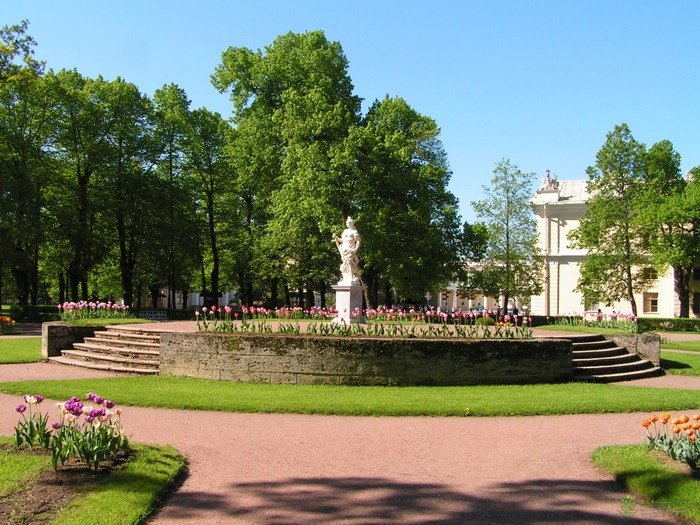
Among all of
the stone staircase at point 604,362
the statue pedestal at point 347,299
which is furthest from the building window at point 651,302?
the statue pedestal at point 347,299

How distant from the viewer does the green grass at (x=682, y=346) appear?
1038 inches

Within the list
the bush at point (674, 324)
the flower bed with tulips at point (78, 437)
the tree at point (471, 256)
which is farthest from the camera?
the bush at point (674, 324)

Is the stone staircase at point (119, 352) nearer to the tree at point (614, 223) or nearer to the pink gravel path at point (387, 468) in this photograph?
the pink gravel path at point (387, 468)

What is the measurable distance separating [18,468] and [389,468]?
372 centimetres

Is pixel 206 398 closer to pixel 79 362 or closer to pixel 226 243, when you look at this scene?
pixel 79 362

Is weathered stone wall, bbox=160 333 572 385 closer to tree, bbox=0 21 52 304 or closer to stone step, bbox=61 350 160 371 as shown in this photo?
stone step, bbox=61 350 160 371

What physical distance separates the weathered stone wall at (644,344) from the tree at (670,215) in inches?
1022

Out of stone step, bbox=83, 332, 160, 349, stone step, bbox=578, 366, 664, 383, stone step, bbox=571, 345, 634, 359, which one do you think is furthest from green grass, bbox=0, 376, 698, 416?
stone step, bbox=83, 332, 160, 349

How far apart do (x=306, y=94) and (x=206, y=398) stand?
2465 centimetres

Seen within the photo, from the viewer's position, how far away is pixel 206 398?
11758 millimetres

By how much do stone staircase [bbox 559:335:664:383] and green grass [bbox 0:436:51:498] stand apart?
11.5 meters

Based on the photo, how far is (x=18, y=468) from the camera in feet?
21.8

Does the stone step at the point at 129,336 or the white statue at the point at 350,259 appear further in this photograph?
the white statue at the point at 350,259

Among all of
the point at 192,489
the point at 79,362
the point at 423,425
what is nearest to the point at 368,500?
the point at 192,489
